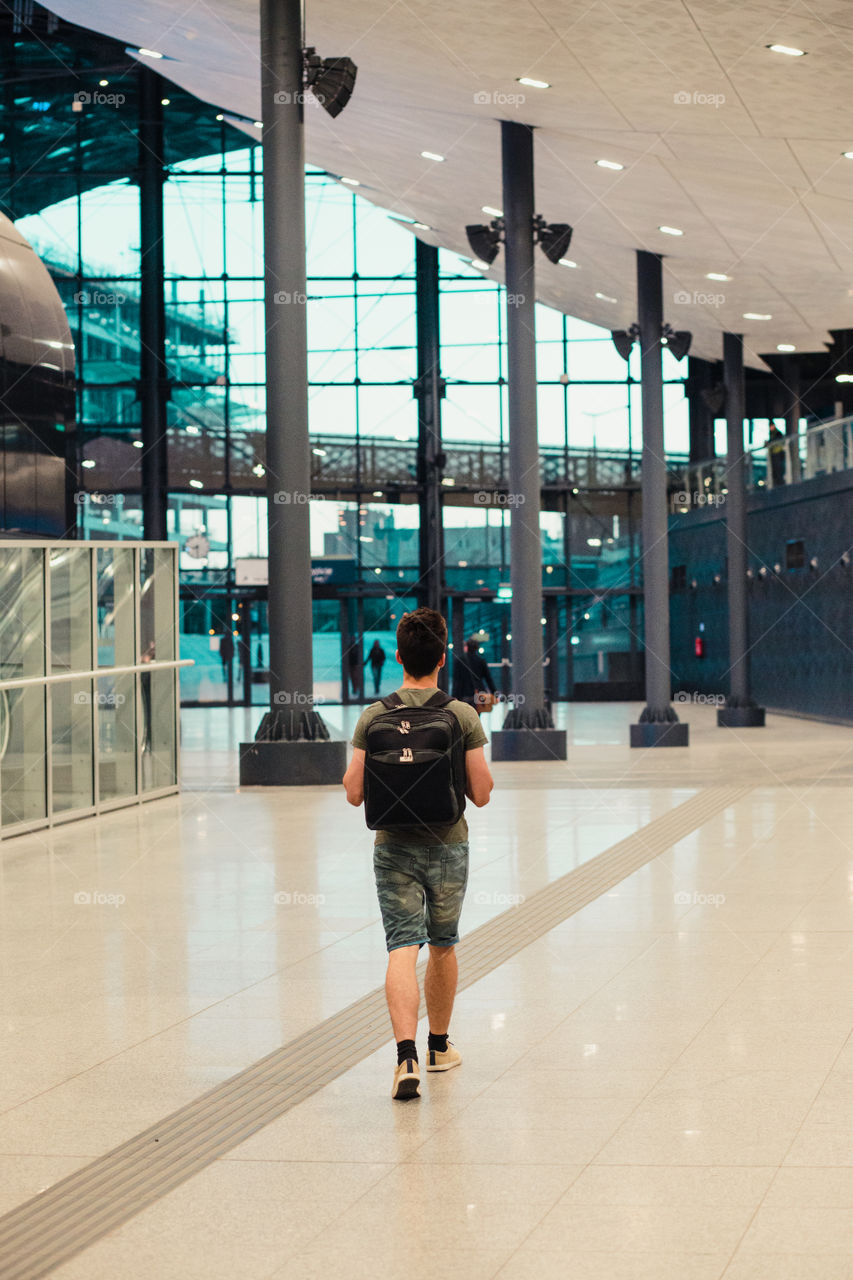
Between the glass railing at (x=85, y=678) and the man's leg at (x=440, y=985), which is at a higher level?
the glass railing at (x=85, y=678)

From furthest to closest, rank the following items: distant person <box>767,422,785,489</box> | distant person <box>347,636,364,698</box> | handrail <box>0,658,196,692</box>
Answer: distant person <box>347,636,364,698</box> → distant person <box>767,422,785,489</box> → handrail <box>0,658,196,692</box>

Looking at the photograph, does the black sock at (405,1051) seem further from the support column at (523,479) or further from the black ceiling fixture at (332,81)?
the support column at (523,479)

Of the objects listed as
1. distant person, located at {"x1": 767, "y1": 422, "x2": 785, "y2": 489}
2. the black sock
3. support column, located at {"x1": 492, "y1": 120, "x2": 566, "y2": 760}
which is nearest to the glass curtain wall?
distant person, located at {"x1": 767, "y1": 422, "x2": 785, "y2": 489}

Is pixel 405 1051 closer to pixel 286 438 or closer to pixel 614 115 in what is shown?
pixel 286 438

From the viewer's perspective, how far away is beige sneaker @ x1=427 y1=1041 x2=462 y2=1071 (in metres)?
5.14

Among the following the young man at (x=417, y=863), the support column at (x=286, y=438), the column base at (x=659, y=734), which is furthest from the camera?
the column base at (x=659, y=734)

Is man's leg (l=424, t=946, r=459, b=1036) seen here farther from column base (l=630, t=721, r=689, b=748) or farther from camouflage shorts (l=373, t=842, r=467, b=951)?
column base (l=630, t=721, r=689, b=748)

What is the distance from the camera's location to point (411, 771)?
4.80m

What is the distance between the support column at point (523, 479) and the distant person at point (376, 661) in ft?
51.7

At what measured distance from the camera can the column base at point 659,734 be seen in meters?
20.9

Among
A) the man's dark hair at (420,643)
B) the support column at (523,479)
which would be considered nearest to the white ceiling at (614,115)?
the support column at (523,479)

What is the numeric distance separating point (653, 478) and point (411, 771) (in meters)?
18.0

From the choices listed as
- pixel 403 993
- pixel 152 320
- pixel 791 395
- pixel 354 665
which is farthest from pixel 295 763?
pixel 152 320

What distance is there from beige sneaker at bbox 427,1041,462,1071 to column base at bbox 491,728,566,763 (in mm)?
12603
